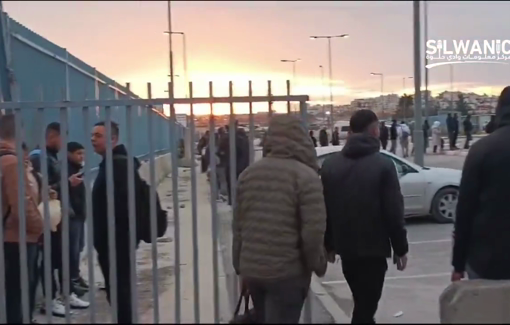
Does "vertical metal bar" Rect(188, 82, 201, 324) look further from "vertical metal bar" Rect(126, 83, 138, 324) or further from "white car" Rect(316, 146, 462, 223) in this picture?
"white car" Rect(316, 146, 462, 223)

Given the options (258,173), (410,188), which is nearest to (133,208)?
(258,173)

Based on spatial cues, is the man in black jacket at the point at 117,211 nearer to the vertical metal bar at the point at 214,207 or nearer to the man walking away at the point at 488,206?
the vertical metal bar at the point at 214,207

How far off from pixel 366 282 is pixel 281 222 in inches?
52.3

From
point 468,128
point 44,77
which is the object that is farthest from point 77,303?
point 468,128

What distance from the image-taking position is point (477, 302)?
145 inches

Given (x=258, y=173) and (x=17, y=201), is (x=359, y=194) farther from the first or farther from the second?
(x=17, y=201)

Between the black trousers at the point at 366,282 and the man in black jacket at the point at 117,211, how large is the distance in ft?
5.03

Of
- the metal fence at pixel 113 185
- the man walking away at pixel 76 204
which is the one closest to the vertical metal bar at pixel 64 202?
the metal fence at pixel 113 185

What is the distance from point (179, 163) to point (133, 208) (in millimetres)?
523

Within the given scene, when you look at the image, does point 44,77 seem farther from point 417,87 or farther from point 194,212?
point 417,87

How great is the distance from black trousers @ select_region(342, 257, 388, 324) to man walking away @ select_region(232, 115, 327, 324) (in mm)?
921

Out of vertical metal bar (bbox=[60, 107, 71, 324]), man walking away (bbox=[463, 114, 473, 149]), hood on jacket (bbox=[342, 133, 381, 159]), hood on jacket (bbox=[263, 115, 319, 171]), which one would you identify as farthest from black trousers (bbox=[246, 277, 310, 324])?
man walking away (bbox=[463, 114, 473, 149])

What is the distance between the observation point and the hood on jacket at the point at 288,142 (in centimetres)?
431

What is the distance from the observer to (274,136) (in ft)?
14.2
